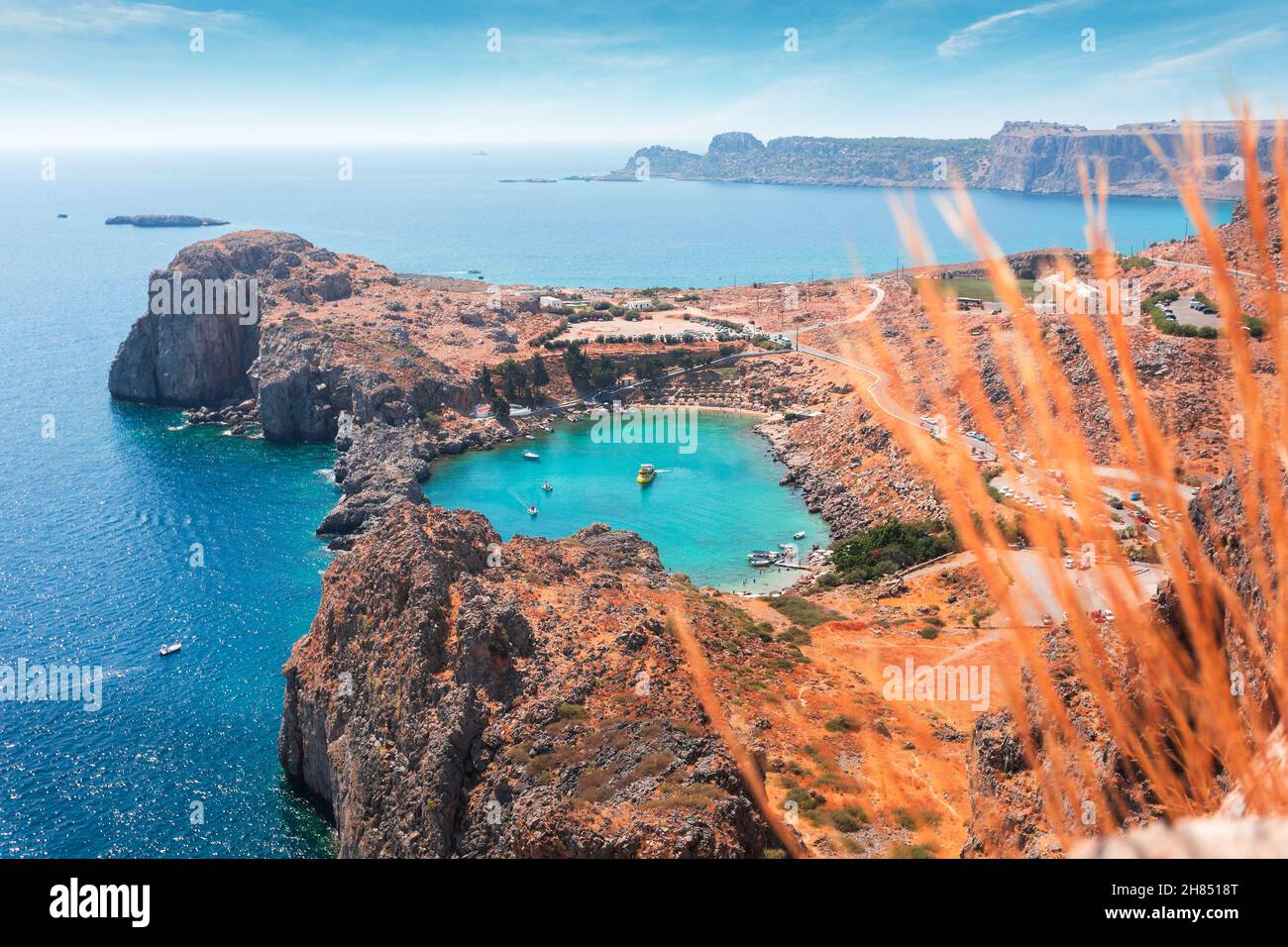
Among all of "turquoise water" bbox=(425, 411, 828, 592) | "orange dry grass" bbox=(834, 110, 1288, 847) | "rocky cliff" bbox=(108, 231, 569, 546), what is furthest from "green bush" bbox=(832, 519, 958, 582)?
"orange dry grass" bbox=(834, 110, 1288, 847)

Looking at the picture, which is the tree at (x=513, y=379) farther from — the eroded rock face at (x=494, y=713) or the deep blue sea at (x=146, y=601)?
the eroded rock face at (x=494, y=713)

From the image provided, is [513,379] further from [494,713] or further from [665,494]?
[494,713]

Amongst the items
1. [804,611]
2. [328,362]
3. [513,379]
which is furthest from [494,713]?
[513,379]

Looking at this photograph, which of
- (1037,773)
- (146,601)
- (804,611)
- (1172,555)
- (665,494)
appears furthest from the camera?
(665,494)

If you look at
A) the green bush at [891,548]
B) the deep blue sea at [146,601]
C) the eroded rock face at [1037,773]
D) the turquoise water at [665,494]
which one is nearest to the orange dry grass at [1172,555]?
the eroded rock face at [1037,773]
